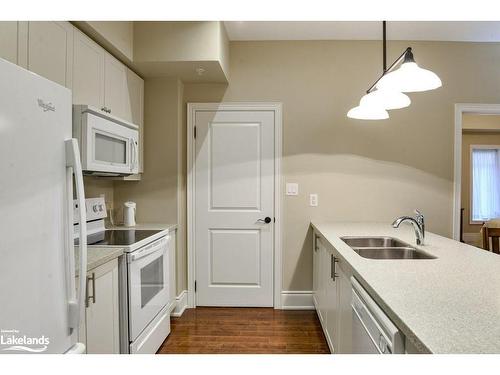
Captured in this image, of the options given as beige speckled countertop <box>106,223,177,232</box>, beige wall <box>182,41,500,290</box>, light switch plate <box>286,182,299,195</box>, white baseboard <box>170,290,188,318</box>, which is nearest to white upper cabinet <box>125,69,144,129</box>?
beige wall <box>182,41,500,290</box>

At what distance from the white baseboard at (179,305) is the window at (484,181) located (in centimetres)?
644

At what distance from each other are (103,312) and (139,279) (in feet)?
1.14

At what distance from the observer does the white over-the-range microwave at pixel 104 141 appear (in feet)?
5.98

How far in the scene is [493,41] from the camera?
118 inches

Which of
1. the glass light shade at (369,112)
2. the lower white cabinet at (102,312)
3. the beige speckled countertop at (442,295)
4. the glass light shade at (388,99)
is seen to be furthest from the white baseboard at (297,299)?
the glass light shade at (388,99)

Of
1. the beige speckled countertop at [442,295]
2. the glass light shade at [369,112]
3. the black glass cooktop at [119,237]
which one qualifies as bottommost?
the beige speckled countertop at [442,295]

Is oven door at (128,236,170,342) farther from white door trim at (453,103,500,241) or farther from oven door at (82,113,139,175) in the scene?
white door trim at (453,103,500,241)

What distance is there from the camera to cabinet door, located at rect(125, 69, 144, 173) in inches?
103

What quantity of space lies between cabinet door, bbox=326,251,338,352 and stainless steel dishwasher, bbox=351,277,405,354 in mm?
469

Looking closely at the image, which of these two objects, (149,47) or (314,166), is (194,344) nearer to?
(314,166)

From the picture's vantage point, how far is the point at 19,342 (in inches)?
35.5

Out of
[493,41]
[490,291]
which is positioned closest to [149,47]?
[490,291]

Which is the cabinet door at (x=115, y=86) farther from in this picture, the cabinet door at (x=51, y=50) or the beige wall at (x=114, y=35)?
the cabinet door at (x=51, y=50)

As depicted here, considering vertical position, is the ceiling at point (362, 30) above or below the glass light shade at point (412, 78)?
above
